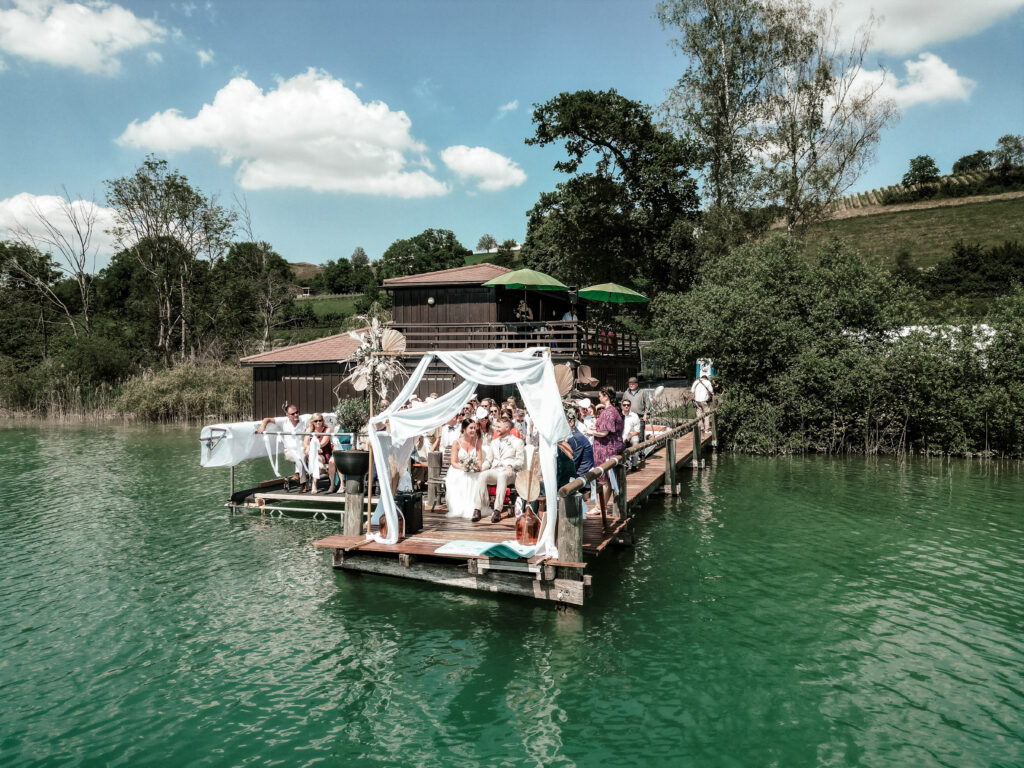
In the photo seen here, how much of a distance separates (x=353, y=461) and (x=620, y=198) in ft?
101

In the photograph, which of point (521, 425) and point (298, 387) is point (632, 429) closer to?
point (521, 425)

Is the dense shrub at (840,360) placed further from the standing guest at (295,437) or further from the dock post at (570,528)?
the dock post at (570,528)

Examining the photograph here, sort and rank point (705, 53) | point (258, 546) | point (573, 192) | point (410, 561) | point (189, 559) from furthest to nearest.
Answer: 1. point (573, 192)
2. point (705, 53)
3. point (258, 546)
4. point (189, 559)
5. point (410, 561)

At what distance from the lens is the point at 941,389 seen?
74.1ft

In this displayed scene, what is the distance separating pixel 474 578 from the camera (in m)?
10.2

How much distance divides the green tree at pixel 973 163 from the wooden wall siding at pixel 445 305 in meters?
87.6

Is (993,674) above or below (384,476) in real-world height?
below

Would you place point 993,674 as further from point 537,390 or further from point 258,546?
point 258,546

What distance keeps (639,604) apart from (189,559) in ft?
27.0

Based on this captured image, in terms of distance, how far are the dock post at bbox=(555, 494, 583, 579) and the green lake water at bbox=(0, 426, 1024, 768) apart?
0.93 meters

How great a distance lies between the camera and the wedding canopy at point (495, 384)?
32.1ft

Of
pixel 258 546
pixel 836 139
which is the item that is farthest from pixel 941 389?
pixel 258 546

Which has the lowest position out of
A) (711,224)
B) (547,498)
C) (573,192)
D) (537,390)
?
(547,498)

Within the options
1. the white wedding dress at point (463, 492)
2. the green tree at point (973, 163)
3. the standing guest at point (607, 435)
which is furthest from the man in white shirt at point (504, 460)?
the green tree at point (973, 163)
